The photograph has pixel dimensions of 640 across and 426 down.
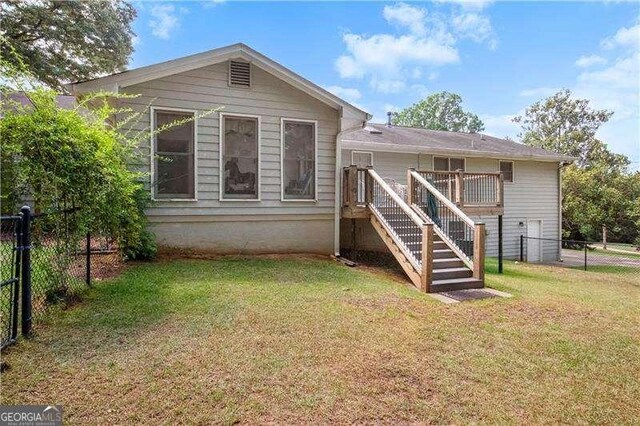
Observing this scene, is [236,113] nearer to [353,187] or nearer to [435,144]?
[353,187]

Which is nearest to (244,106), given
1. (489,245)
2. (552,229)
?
(489,245)

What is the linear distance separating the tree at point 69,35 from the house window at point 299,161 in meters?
11.9

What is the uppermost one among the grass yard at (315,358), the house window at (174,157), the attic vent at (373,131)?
the attic vent at (373,131)

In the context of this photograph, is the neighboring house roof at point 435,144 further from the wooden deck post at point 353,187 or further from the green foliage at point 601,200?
the green foliage at point 601,200

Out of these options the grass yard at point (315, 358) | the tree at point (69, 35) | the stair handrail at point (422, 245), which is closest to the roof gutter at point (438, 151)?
the stair handrail at point (422, 245)

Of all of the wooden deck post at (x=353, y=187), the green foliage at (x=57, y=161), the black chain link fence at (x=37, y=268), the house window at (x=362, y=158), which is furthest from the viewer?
the house window at (x=362, y=158)

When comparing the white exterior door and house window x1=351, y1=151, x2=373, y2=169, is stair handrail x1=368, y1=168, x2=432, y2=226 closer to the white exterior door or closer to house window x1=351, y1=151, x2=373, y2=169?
house window x1=351, y1=151, x2=373, y2=169

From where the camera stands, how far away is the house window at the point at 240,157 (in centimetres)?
811

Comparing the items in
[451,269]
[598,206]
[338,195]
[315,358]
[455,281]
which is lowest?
[315,358]

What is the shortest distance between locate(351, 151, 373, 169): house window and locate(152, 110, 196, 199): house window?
6.06 metres

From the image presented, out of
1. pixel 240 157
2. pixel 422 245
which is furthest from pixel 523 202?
pixel 240 157

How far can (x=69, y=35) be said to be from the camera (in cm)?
1612

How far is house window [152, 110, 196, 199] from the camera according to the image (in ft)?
25.0

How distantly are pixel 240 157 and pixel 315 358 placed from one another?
5727mm
